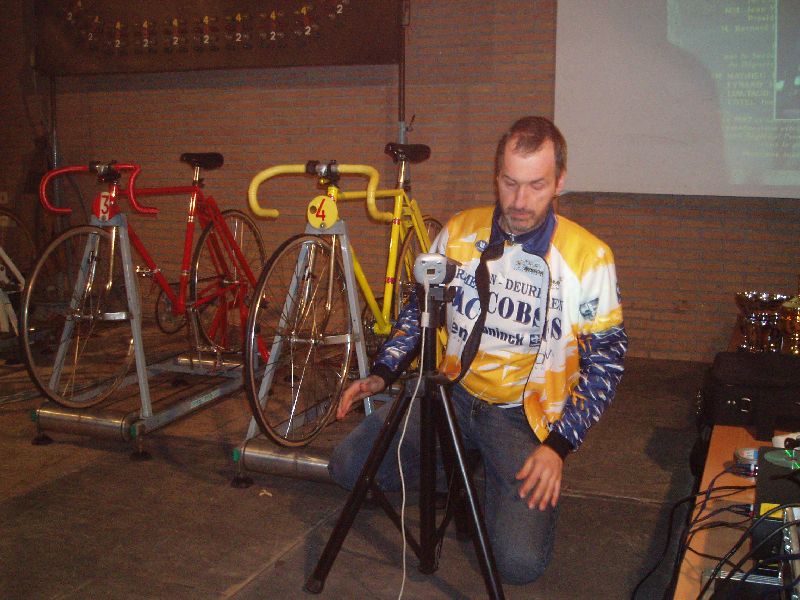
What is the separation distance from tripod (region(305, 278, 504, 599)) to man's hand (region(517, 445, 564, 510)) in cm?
14

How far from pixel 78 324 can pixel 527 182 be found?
230cm

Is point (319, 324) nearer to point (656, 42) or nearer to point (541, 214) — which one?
point (541, 214)

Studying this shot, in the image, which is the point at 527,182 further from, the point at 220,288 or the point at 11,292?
the point at 11,292

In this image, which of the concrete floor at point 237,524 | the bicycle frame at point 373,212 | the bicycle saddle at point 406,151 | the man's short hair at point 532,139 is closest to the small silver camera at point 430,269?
the man's short hair at point 532,139

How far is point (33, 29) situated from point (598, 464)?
5.59 metres

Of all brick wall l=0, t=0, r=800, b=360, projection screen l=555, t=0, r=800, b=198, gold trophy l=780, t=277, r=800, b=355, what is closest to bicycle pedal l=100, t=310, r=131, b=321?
brick wall l=0, t=0, r=800, b=360

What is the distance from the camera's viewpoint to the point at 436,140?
537 cm

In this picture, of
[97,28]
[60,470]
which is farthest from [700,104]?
[97,28]

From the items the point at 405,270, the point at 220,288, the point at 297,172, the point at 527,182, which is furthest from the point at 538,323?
the point at 220,288

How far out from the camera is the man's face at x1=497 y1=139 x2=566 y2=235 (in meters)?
2.12

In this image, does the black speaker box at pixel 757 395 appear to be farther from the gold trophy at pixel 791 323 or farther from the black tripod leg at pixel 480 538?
the black tripod leg at pixel 480 538

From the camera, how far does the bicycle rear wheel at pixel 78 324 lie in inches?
136

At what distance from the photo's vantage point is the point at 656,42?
4781mm

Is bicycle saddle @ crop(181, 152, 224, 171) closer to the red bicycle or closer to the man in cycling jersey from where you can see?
the red bicycle
